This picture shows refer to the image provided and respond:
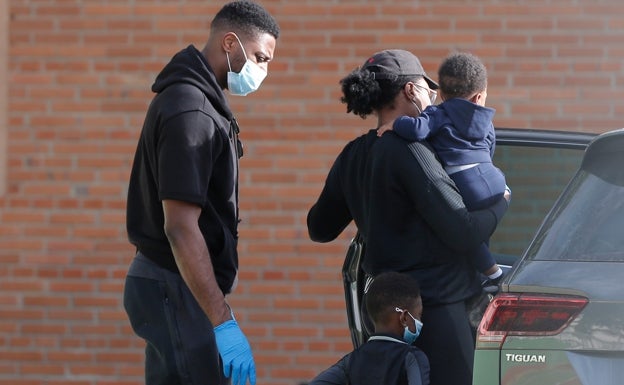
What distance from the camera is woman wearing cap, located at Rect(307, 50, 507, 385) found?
154 inches

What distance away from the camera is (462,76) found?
Result: 420cm

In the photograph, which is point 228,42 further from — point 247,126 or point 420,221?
point 247,126

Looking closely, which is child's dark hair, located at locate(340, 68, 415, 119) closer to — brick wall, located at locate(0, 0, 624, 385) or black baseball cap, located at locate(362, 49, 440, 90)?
black baseball cap, located at locate(362, 49, 440, 90)

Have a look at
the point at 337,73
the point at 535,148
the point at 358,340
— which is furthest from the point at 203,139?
the point at 337,73

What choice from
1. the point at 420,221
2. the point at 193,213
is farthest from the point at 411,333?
the point at 193,213

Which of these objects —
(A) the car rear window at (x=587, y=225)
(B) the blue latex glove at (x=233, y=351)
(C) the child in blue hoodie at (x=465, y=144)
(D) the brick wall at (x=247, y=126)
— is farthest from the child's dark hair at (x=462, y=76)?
(D) the brick wall at (x=247, y=126)

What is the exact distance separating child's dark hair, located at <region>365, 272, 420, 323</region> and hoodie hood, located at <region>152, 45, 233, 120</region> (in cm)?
77

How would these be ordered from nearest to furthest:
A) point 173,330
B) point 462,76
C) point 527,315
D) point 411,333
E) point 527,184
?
point 527,315
point 173,330
point 411,333
point 462,76
point 527,184

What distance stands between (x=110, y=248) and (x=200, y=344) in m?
2.96

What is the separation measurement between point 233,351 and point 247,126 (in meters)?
3.02

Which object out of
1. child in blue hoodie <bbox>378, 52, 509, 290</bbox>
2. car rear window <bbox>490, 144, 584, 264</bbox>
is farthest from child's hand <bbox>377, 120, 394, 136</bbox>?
car rear window <bbox>490, 144, 584, 264</bbox>

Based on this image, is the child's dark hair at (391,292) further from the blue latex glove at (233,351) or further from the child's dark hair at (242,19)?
the child's dark hair at (242,19)

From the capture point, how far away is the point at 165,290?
4.02 metres

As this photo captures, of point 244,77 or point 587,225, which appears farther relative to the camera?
point 244,77
